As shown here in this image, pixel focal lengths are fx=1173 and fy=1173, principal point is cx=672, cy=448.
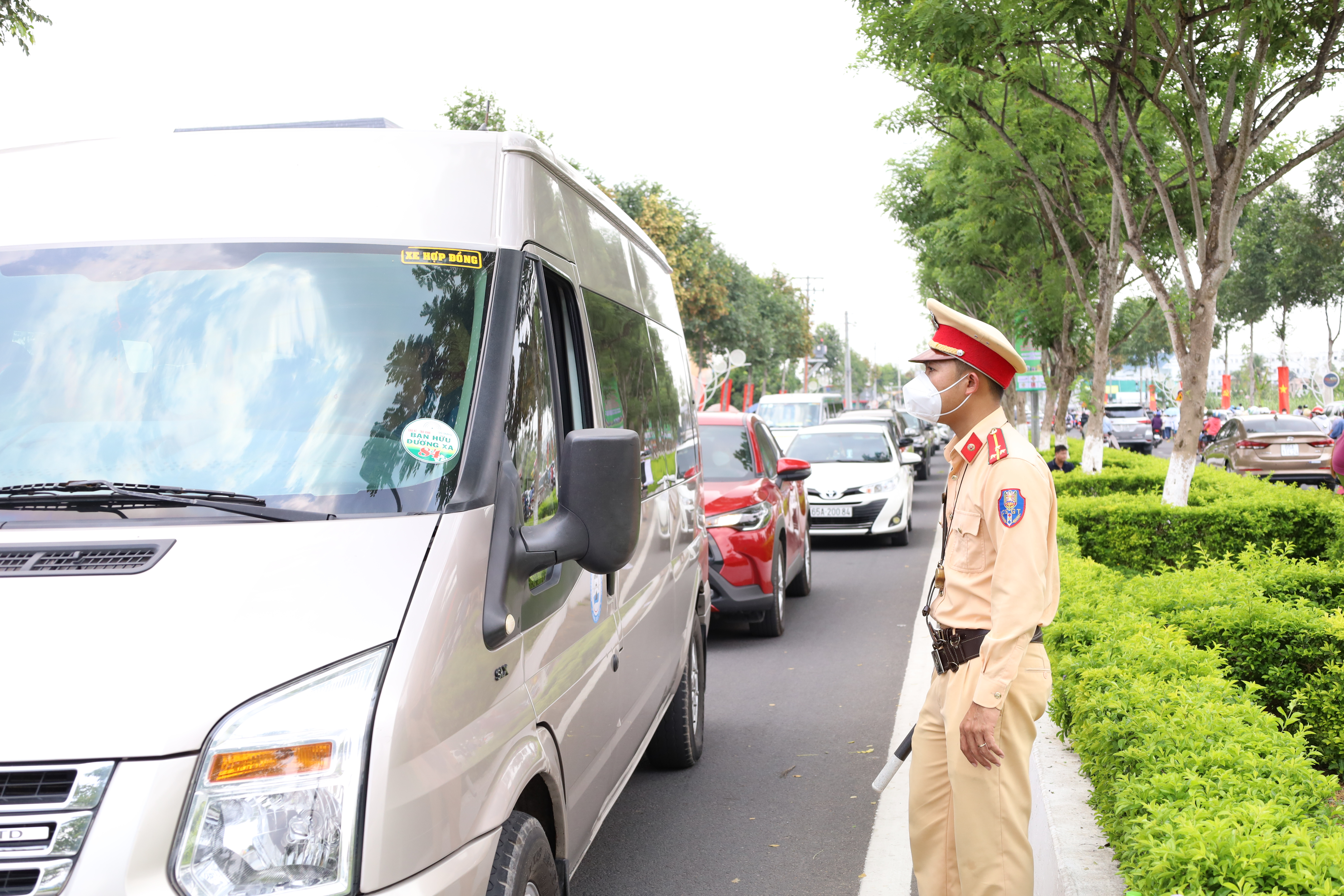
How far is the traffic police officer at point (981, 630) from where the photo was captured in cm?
301

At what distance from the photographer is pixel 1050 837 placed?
371 cm

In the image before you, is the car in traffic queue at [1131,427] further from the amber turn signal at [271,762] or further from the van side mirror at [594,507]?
the amber turn signal at [271,762]

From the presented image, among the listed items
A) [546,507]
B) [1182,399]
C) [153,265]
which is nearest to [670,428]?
[546,507]

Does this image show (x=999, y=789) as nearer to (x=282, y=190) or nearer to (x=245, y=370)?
(x=245, y=370)

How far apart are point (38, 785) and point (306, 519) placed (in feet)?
2.57

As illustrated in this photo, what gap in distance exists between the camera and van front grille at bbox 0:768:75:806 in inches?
78.0

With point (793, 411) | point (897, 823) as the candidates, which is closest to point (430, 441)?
point (897, 823)

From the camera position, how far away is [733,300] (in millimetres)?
47656

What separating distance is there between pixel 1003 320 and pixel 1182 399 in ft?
66.4

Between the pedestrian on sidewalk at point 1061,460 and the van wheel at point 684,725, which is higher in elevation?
the pedestrian on sidewalk at point 1061,460

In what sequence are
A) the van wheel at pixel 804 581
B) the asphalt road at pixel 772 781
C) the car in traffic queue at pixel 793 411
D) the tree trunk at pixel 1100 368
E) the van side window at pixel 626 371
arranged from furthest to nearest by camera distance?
the car in traffic queue at pixel 793 411 < the tree trunk at pixel 1100 368 < the van wheel at pixel 804 581 < the asphalt road at pixel 772 781 < the van side window at pixel 626 371

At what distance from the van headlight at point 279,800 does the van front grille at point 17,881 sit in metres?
0.22

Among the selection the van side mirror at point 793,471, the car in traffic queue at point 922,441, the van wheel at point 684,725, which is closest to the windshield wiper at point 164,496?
the van wheel at point 684,725

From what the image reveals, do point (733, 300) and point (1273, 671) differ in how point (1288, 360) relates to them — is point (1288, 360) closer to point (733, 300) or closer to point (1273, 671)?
point (733, 300)
